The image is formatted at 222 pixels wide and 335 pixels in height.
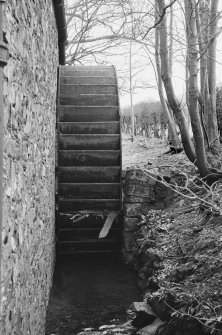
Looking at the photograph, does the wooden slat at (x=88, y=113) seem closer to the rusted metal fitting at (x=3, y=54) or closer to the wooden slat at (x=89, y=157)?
the wooden slat at (x=89, y=157)

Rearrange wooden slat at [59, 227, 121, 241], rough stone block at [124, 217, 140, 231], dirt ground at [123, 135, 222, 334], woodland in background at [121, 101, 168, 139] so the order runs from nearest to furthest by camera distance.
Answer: dirt ground at [123, 135, 222, 334] < rough stone block at [124, 217, 140, 231] < wooden slat at [59, 227, 121, 241] < woodland in background at [121, 101, 168, 139]

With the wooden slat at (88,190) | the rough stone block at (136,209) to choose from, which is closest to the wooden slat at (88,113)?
the wooden slat at (88,190)

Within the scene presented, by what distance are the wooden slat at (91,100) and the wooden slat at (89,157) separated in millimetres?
943

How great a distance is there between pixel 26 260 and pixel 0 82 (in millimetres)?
1449

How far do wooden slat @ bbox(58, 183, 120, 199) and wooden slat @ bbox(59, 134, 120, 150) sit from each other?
2.15ft

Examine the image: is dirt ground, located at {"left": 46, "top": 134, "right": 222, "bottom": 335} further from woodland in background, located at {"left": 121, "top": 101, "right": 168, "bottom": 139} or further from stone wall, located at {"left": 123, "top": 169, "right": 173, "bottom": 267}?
woodland in background, located at {"left": 121, "top": 101, "right": 168, "bottom": 139}

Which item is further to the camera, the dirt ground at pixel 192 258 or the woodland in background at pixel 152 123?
the woodland in background at pixel 152 123

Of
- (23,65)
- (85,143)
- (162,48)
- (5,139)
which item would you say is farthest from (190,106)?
(5,139)

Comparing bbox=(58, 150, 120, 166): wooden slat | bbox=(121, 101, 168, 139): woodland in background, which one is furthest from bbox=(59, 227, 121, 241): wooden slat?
bbox=(121, 101, 168, 139): woodland in background

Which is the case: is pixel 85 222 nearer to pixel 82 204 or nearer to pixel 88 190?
pixel 82 204

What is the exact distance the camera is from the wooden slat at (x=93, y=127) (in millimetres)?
7129

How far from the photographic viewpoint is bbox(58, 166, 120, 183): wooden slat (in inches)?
274

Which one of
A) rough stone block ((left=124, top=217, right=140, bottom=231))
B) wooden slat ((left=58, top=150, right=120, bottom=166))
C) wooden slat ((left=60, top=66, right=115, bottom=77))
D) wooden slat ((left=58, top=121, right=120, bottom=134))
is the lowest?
rough stone block ((left=124, top=217, right=140, bottom=231))

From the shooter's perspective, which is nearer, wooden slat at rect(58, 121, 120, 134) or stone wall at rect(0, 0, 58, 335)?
stone wall at rect(0, 0, 58, 335)
